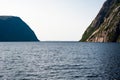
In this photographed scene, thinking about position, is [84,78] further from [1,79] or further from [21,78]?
[1,79]

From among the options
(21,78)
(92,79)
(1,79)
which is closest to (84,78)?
(92,79)

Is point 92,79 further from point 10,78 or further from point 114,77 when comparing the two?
point 10,78

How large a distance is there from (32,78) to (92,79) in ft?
44.5

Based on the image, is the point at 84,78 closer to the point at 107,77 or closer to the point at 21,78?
the point at 107,77

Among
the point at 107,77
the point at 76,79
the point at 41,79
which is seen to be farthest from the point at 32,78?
the point at 107,77

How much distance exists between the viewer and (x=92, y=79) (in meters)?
55.1

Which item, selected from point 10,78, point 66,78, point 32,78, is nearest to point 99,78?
point 66,78

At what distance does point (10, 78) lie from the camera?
181ft

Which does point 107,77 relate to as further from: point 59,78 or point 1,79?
point 1,79

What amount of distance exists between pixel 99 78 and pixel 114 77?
360 cm

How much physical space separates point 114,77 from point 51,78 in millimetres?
14546

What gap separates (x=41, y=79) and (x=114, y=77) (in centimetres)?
1684

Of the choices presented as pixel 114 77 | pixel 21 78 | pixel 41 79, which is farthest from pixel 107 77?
pixel 21 78

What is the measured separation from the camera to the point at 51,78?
56.2m
